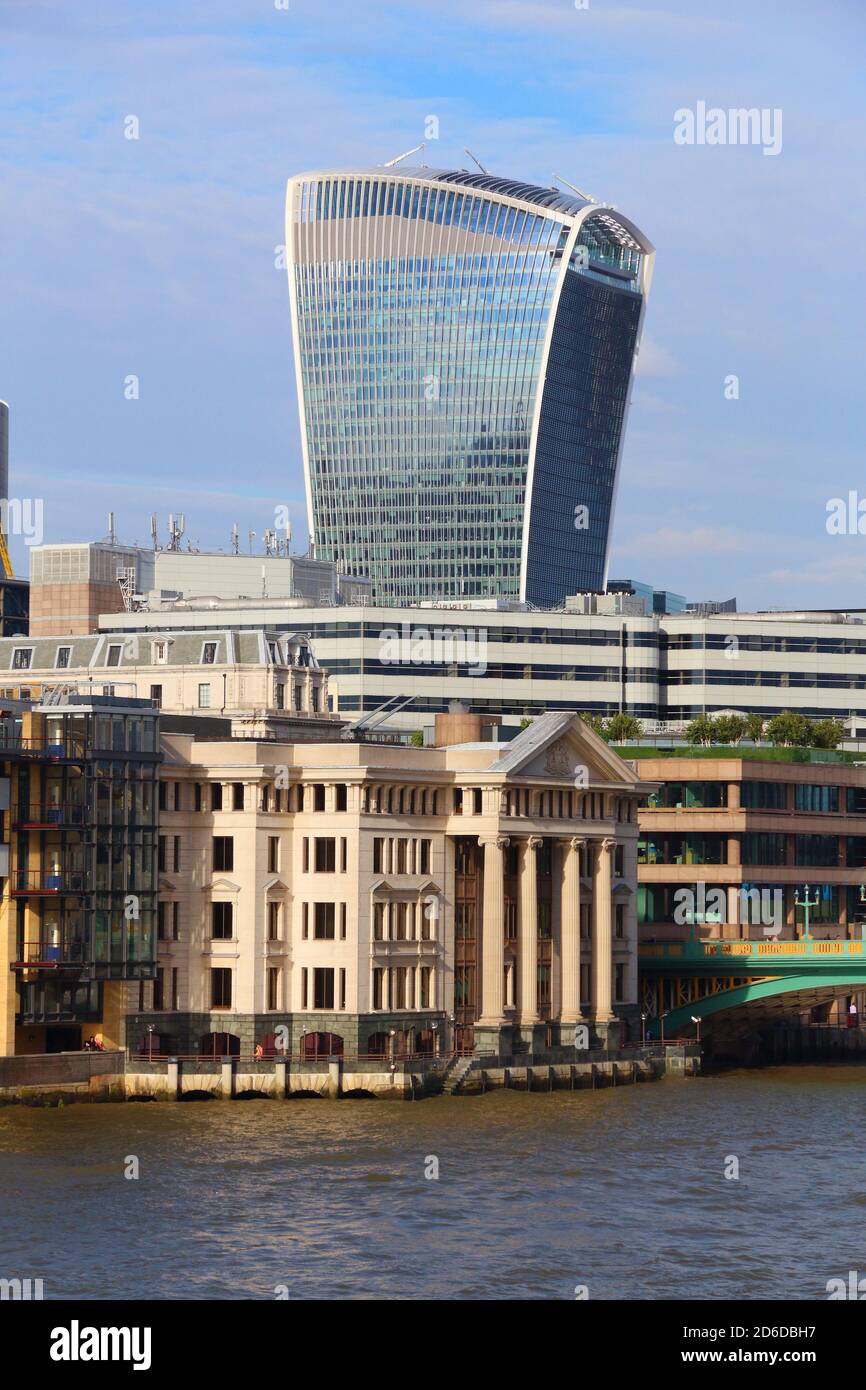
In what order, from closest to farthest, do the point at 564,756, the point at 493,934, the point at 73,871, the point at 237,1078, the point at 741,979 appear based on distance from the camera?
the point at 73,871 → the point at 237,1078 → the point at 493,934 → the point at 564,756 → the point at 741,979

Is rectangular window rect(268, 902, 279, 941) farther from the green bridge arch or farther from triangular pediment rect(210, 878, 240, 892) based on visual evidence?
the green bridge arch

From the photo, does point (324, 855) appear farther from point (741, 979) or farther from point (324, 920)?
point (741, 979)

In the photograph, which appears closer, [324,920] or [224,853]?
[224,853]

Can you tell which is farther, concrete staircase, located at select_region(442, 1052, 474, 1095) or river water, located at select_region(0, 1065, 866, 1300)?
concrete staircase, located at select_region(442, 1052, 474, 1095)

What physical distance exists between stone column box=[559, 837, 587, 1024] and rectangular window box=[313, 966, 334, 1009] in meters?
18.3

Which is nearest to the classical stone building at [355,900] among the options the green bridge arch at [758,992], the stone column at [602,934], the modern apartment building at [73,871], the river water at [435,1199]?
the stone column at [602,934]

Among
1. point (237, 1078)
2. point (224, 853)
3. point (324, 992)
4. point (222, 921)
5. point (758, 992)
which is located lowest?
point (237, 1078)

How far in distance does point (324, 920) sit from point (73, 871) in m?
18.1

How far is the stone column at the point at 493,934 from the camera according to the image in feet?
538

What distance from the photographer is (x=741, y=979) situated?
188875 mm

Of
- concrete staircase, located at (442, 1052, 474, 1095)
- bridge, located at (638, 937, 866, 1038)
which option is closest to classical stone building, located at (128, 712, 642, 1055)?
concrete staircase, located at (442, 1052, 474, 1095)

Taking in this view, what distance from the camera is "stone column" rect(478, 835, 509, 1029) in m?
164

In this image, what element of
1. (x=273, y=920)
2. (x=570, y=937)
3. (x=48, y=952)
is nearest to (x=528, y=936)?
(x=570, y=937)
